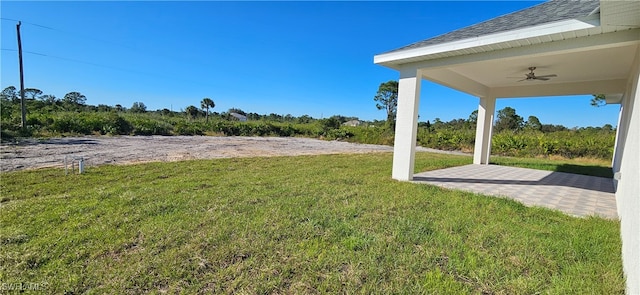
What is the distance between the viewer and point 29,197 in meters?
3.76

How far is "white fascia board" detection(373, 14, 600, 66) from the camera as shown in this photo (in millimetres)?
3172

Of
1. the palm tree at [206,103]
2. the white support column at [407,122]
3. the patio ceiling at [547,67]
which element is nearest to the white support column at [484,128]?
the patio ceiling at [547,67]

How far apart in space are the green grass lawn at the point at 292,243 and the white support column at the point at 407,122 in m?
1.21

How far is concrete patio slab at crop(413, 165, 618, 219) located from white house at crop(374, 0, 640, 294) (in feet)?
1.19

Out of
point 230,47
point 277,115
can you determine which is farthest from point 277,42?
point 277,115

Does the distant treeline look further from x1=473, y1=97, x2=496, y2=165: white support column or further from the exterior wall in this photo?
the exterior wall

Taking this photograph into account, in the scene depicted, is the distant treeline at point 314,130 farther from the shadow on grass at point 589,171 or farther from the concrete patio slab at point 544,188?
the concrete patio slab at point 544,188

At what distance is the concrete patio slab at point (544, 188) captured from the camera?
3973 mm

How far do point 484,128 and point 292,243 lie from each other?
8.63 meters

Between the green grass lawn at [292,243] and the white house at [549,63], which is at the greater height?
the white house at [549,63]

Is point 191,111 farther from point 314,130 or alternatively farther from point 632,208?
point 632,208

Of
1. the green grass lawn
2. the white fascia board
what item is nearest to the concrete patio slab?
the green grass lawn

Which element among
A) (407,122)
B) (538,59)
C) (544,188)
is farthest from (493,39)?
(544,188)

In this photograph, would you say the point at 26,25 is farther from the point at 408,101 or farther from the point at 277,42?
the point at 408,101
